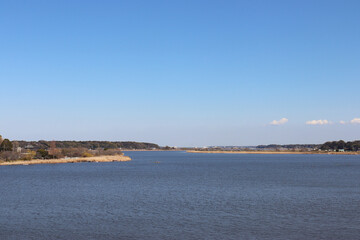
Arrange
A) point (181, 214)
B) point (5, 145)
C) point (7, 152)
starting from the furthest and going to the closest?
1. point (5, 145)
2. point (7, 152)
3. point (181, 214)

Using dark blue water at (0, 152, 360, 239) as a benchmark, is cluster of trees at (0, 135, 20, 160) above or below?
above

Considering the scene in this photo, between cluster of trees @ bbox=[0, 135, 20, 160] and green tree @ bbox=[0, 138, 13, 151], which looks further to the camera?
green tree @ bbox=[0, 138, 13, 151]

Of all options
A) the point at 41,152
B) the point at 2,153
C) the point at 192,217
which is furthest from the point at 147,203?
the point at 41,152

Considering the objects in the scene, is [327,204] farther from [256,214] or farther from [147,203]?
[147,203]

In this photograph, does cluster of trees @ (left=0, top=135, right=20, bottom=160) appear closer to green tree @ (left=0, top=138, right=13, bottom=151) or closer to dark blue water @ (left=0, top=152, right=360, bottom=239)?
green tree @ (left=0, top=138, right=13, bottom=151)

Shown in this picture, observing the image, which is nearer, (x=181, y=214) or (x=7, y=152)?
(x=181, y=214)

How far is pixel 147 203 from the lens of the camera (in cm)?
4612

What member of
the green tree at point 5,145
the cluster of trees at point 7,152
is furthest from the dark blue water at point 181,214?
the green tree at point 5,145

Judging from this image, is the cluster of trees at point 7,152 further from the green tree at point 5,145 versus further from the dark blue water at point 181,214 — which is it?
the dark blue water at point 181,214

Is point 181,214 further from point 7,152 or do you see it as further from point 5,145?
point 5,145

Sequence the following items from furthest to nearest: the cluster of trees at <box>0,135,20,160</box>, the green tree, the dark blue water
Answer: the green tree
the cluster of trees at <box>0,135,20,160</box>
the dark blue water

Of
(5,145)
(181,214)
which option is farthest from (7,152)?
(181,214)

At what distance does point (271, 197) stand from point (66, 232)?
2925 centimetres

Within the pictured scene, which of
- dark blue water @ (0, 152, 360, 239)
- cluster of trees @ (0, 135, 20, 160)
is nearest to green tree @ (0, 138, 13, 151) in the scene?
cluster of trees @ (0, 135, 20, 160)
